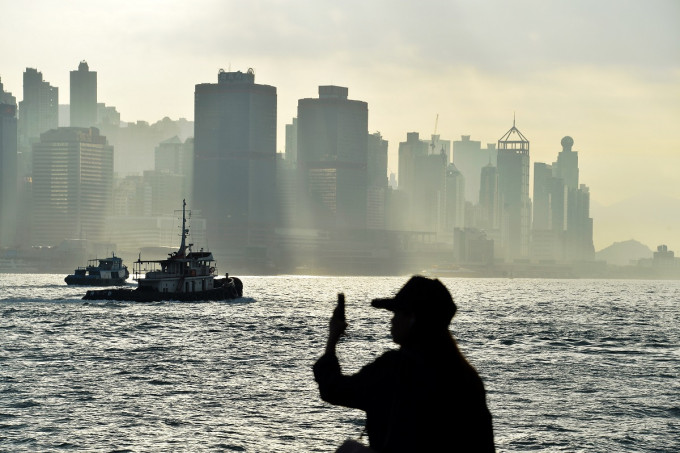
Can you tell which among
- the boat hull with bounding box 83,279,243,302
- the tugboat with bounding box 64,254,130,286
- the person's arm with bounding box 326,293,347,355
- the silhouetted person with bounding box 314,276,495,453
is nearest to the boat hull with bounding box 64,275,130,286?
the tugboat with bounding box 64,254,130,286

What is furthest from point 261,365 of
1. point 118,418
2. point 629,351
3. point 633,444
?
point 629,351

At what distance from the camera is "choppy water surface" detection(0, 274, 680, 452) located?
31172mm

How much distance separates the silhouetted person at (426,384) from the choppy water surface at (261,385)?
22.6 m

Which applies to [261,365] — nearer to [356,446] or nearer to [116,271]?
[356,446]

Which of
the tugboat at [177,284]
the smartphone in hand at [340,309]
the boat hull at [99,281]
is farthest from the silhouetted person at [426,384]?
the boat hull at [99,281]

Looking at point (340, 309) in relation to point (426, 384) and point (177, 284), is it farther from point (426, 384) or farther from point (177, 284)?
point (177, 284)

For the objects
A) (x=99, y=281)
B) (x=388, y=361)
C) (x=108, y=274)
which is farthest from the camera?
(x=108, y=274)

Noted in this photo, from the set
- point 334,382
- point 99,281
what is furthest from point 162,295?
point 334,382

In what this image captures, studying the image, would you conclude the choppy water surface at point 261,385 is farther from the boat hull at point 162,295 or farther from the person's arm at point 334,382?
the boat hull at point 162,295

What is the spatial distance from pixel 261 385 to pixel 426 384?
38627 mm

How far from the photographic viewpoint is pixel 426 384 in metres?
6.80

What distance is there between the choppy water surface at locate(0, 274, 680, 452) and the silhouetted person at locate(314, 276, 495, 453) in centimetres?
2256

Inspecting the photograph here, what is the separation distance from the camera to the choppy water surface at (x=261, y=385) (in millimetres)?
31172

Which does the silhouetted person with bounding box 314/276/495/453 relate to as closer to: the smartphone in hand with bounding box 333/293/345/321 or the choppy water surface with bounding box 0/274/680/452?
the smartphone in hand with bounding box 333/293/345/321
